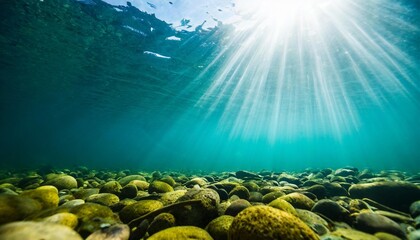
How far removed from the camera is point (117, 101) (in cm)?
3578

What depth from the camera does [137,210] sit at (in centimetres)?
361

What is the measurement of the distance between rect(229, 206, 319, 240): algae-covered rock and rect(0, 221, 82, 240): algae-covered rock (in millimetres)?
1778

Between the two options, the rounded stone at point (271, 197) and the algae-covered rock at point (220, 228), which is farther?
the rounded stone at point (271, 197)

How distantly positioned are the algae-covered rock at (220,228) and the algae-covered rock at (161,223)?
1.78 ft

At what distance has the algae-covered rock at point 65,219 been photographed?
2.88m

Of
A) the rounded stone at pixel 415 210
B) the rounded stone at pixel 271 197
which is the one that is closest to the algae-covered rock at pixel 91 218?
the rounded stone at pixel 271 197

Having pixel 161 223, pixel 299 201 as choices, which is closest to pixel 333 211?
pixel 299 201

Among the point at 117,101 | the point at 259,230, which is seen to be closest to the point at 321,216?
the point at 259,230

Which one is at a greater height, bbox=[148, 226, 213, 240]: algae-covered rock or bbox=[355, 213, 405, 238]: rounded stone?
bbox=[148, 226, 213, 240]: algae-covered rock

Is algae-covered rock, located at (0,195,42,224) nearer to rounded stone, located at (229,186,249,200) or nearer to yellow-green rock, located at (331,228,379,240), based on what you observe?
rounded stone, located at (229,186,249,200)

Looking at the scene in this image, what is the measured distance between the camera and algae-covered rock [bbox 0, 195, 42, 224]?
10.1 ft

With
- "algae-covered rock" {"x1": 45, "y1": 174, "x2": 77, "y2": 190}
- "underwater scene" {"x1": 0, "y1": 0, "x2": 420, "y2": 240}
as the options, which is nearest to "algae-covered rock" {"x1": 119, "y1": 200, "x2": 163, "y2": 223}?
"underwater scene" {"x1": 0, "y1": 0, "x2": 420, "y2": 240}

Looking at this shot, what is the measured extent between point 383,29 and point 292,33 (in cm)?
644

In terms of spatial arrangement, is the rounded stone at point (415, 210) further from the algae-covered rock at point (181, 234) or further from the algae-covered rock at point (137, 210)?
the algae-covered rock at point (137, 210)
